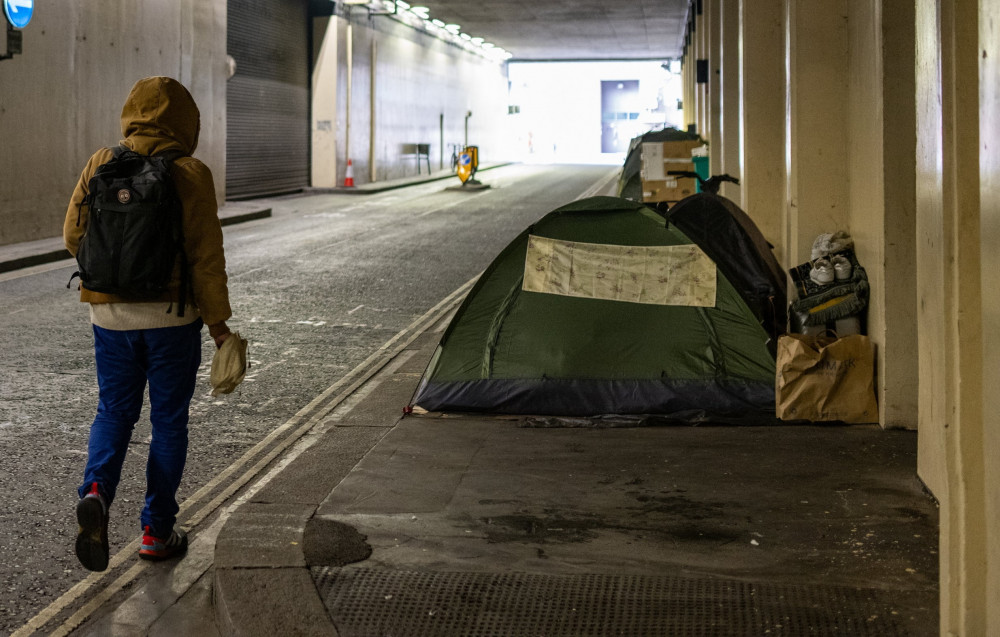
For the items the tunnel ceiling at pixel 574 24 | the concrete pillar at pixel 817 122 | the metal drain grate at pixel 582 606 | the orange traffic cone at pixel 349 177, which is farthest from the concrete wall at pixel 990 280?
the tunnel ceiling at pixel 574 24

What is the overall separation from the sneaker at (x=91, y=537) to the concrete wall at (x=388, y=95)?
26960 mm

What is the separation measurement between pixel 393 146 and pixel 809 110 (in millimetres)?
28646

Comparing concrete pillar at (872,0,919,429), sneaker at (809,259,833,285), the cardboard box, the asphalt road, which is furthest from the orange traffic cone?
concrete pillar at (872,0,919,429)

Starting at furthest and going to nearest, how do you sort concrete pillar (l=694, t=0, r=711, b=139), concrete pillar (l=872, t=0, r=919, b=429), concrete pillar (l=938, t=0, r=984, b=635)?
concrete pillar (l=694, t=0, r=711, b=139) < concrete pillar (l=872, t=0, r=919, b=429) < concrete pillar (l=938, t=0, r=984, b=635)

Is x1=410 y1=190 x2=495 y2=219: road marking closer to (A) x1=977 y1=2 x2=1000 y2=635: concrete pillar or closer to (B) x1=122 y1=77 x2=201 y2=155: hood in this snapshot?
(B) x1=122 y1=77 x2=201 y2=155: hood

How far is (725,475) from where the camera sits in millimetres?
5254

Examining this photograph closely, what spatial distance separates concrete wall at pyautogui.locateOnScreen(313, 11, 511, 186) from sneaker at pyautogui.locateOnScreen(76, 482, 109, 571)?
2696cm

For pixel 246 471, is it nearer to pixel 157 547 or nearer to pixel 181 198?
pixel 157 547

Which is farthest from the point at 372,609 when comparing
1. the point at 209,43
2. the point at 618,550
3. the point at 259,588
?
the point at 209,43

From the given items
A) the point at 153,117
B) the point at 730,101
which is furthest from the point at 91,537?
the point at 730,101

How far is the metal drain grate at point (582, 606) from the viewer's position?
3.66m

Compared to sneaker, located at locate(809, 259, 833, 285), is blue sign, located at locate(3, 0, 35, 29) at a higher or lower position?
higher

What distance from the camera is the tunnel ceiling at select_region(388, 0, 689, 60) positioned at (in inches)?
1332

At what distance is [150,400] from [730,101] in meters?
11.0
